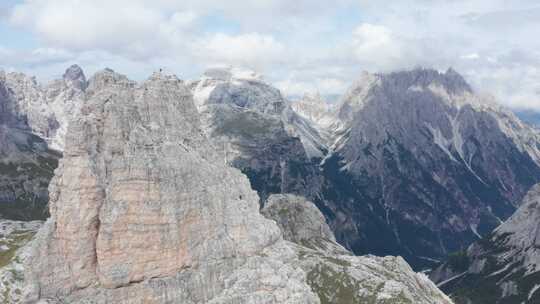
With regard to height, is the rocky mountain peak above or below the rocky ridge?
above

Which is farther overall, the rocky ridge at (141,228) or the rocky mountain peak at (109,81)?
the rocky mountain peak at (109,81)

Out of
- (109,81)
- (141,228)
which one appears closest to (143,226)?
(141,228)

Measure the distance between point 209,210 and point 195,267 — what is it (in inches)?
633

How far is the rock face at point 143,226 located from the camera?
14700 cm

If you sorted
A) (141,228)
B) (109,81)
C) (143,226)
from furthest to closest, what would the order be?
(109,81) < (143,226) < (141,228)

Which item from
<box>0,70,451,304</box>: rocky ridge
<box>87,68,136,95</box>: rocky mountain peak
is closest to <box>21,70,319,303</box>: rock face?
<box>0,70,451,304</box>: rocky ridge

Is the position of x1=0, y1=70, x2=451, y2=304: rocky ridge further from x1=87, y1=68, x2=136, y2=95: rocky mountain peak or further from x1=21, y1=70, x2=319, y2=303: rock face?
x1=87, y1=68, x2=136, y2=95: rocky mountain peak

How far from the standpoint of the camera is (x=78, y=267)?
483 feet

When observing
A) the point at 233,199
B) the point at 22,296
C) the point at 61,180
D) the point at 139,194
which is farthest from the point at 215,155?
the point at 22,296

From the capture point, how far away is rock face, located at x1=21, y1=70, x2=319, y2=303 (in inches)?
5787

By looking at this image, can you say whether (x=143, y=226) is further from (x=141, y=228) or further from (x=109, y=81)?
(x=109, y=81)

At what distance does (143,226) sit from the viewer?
488 feet

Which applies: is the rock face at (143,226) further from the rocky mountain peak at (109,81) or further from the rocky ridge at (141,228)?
the rocky mountain peak at (109,81)

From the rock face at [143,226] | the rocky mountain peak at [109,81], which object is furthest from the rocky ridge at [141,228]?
the rocky mountain peak at [109,81]
